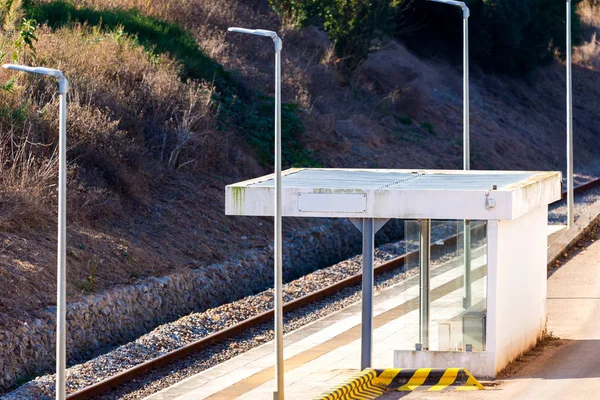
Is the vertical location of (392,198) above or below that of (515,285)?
above

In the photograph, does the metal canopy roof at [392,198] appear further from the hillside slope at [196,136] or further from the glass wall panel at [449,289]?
the hillside slope at [196,136]

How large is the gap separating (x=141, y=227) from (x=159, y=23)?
13.1 meters

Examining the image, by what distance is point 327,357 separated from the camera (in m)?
16.5

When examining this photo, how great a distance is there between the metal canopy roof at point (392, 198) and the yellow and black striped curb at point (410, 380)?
2.34m

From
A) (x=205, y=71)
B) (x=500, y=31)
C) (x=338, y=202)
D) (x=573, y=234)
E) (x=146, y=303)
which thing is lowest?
(x=146, y=303)

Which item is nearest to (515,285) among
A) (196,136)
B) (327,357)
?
(327,357)

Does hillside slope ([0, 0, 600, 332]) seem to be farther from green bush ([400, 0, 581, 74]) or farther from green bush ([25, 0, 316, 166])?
green bush ([400, 0, 581, 74])

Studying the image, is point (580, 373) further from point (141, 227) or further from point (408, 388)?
point (141, 227)

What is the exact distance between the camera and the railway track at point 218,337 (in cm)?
1472

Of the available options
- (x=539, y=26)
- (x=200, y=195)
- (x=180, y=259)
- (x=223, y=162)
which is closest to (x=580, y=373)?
(x=180, y=259)

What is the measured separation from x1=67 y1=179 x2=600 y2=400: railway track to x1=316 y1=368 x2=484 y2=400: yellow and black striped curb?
69.9 inches

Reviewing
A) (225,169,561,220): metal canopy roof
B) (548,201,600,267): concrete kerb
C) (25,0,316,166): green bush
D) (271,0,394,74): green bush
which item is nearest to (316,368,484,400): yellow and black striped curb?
(225,169,561,220): metal canopy roof

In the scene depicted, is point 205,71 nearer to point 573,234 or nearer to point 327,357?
point 573,234

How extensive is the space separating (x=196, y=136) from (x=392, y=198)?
15243mm
